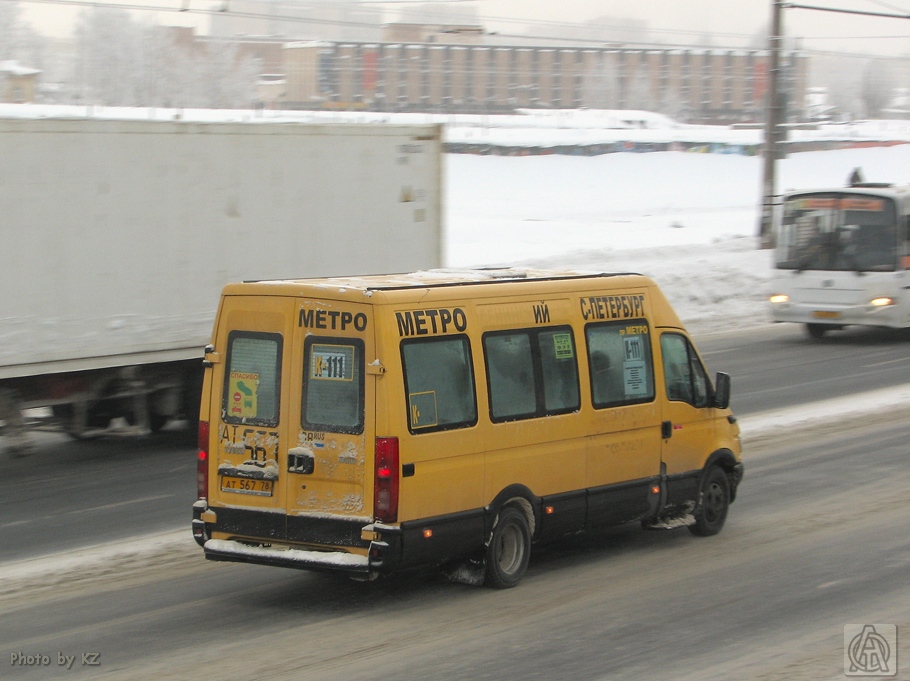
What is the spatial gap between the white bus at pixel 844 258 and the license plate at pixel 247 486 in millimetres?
16365

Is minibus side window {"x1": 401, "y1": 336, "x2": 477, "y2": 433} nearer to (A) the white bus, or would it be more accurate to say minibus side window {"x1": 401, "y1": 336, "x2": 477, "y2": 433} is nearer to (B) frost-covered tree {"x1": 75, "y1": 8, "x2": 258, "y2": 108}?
(A) the white bus

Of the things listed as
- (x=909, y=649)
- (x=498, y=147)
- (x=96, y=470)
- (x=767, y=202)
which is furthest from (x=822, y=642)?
(x=498, y=147)

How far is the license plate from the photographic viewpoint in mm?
7450

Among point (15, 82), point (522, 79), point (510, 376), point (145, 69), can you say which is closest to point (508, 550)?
point (510, 376)

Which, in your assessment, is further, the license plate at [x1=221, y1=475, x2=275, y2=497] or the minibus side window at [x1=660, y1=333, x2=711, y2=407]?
the minibus side window at [x1=660, y1=333, x2=711, y2=407]

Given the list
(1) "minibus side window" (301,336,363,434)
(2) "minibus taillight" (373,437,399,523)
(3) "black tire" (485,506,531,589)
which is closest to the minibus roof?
(1) "minibus side window" (301,336,363,434)

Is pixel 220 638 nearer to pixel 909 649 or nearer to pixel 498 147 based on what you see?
pixel 909 649

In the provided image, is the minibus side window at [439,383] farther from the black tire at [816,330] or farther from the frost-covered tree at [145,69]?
the frost-covered tree at [145,69]

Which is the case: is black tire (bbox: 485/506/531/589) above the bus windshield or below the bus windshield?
below

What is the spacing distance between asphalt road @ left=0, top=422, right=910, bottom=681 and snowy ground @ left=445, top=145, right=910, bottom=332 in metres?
14.7

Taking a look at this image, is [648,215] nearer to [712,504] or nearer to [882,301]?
[882,301]

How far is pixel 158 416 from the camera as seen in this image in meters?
13.8

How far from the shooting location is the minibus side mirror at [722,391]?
9164mm

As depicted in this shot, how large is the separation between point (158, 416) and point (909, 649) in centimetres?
911
